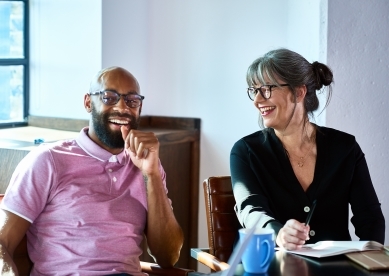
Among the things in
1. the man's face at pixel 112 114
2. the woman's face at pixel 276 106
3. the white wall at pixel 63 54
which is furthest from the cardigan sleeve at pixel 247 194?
the white wall at pixel 63 54

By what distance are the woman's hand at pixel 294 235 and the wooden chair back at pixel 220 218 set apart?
0.50 metres

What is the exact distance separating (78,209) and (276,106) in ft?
2.68

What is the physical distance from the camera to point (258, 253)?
5.80 ft

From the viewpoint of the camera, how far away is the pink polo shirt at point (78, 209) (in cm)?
225

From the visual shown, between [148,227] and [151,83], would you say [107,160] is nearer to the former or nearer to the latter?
[148,227]

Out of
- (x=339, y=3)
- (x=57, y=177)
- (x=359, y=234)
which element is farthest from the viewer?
(x=339, y=3)

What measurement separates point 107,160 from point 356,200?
3.00ft

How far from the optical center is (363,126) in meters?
3.20

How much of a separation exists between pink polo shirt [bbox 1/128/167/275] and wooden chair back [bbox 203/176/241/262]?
255mm

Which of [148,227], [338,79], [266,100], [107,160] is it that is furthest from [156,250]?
[338,79]

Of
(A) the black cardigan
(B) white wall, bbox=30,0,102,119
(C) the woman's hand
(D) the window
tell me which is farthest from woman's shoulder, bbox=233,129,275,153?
(D) the window

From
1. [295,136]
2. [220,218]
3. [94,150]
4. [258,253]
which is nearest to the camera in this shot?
[258,253]

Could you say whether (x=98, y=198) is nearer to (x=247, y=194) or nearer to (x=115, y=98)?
(x=115, y=98)

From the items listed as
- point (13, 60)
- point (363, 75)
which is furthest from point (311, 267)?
point (13, 60)
